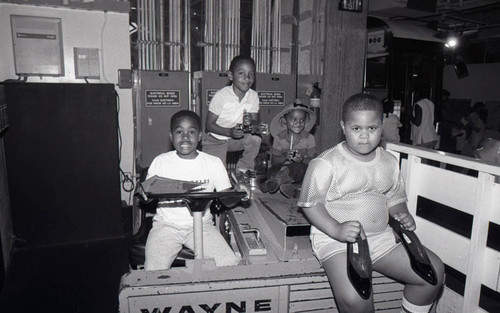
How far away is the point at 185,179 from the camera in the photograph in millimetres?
2645

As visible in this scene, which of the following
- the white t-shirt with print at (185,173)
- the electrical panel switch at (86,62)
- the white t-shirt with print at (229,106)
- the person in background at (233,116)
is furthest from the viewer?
the electrical panel switch at (86,62)

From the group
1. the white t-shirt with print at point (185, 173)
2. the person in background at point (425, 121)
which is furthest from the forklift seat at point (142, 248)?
the person in background at point (425, 121)

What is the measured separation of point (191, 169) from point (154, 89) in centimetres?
292

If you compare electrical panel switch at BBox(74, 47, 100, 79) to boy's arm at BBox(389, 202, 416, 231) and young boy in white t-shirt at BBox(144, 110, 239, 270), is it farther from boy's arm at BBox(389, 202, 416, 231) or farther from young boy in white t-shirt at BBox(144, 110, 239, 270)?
boy's arm at BBox(389, 202, 416, 231)

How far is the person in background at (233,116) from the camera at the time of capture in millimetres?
3904

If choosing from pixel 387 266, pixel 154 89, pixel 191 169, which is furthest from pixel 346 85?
pixel 387 266

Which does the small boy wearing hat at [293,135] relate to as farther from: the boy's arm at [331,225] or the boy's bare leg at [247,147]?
the boy's arm at [331,225]

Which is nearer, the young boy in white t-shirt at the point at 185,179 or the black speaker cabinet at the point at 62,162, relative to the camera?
the young boy in white t-shirt at the point at 185,179

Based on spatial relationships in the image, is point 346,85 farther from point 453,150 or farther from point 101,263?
point 453,150

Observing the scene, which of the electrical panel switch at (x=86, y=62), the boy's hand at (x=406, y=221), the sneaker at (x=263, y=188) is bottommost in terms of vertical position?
the sneaker at (x=263, y=188)

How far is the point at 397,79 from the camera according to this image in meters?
8.74

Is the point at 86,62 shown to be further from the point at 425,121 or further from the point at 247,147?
Result: the point at 425,121

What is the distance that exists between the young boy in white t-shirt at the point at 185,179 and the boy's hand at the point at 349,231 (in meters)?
0.88

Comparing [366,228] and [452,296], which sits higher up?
[366,228]
